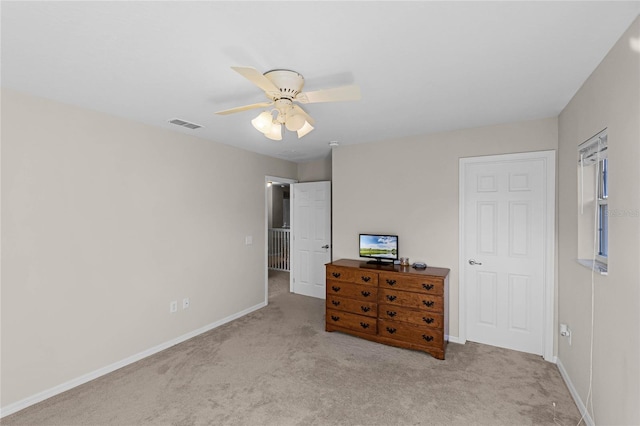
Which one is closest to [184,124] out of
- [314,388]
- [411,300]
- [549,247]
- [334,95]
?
[334,95]

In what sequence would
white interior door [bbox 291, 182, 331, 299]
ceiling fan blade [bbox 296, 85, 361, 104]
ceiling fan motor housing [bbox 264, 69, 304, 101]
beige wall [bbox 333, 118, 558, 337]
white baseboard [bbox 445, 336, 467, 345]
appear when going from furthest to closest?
1. white interior door [bbox 291, 182, 331, 299]
2. white baseboard [bbox 445, 336, 467, 345]
3. beige wall [bbox 333, 118, 558, 337]
4. ceiling fan motor housing [bbox 264, 69, 304, 101]
5. ceiling fan blade [bbox 296, 85, 361, 104]

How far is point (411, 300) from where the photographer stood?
324 cm

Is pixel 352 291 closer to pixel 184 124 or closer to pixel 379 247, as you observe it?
pixel 379 247

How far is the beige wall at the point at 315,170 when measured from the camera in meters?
5.33

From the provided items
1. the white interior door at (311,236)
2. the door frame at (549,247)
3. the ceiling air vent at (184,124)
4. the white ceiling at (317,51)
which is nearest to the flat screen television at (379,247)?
the white interior door at (311,236)

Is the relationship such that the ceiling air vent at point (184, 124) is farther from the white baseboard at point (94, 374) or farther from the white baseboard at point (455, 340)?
the white baseboard at point (455, 340)

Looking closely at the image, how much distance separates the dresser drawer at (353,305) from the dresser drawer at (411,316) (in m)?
0.09

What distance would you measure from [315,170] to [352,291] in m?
2.56

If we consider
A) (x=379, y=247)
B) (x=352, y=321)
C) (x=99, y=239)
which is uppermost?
(x=99, y=239)

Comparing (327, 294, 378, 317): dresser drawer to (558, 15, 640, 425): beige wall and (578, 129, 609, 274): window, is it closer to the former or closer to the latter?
(558, 15, 640, 425): beige wall

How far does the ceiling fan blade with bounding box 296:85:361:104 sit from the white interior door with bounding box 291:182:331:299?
3.14 meters

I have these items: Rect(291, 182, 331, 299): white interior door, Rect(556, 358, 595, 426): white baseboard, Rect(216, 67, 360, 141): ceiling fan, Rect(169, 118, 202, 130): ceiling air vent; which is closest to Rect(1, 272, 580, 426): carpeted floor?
Rect(556, 358, 595, 426): white baseboard

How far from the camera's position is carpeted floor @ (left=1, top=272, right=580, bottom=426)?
7.30 feet

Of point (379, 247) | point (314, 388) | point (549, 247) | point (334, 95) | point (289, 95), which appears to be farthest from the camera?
point (379, 247)
